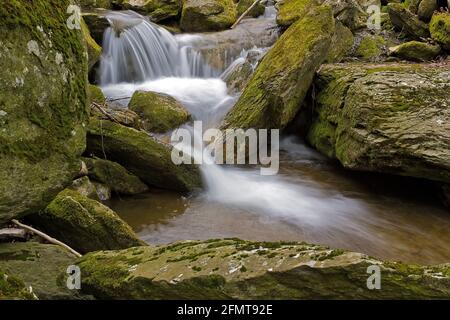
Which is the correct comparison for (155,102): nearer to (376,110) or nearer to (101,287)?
(376,110)

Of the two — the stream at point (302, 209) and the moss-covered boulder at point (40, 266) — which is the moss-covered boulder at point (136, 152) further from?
the moss-covered boulder at point (40, 266)

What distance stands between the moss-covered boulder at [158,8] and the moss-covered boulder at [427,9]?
805 centimetres

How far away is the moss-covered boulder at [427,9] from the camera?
1203 cm

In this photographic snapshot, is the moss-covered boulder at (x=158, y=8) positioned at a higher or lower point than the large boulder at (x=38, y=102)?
higher

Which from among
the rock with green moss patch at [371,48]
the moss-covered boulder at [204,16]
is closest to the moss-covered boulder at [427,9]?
the rock with green moss patch at [371,48]

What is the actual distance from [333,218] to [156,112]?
447 centimetres

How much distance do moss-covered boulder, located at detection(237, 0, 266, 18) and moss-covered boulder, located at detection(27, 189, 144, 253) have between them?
1455 cm

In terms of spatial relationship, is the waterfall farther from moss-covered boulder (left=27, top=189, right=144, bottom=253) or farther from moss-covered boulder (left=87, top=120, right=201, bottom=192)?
moss-covered boulder (left=27, top=189, right=144, bottom=253)

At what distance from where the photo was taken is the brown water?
6.08 m

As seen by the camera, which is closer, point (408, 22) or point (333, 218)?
point (333, 218)

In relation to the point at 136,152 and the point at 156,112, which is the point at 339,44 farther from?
the point at 136,152

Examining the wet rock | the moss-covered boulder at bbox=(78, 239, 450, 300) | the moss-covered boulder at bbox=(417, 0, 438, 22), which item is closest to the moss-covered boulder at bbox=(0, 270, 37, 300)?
the moss-covered boulder at bbox=(78, 239, 450, 300)

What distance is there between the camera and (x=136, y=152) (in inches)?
279

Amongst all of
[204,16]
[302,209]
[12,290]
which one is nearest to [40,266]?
[12,290]
